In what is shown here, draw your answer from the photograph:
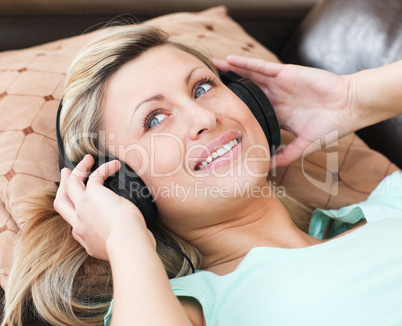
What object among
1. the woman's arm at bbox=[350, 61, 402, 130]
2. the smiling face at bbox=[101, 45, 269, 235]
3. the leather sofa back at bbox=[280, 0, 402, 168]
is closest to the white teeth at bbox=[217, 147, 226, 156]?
the smiling face at bbox=[101, 45, 269, 235]

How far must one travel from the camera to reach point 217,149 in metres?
1.06

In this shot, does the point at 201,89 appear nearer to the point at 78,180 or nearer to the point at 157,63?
the point at 157,63

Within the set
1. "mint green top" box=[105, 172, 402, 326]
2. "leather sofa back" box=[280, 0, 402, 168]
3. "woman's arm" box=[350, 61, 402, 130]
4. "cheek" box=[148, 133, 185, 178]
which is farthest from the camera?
"leather sofa back" box=[280, 0, 402, 168]

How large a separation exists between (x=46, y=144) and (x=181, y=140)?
1.39 feet

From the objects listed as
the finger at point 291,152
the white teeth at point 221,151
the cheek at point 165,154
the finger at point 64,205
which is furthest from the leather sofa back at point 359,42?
the finger at point 64,205

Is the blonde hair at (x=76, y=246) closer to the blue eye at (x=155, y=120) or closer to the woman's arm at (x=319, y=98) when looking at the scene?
the blue eye at (x=155, y=120)

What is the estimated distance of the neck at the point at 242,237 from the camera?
44.6 inches

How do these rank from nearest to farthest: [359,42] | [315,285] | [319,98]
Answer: [315,285] → [319,98] → [359,42]

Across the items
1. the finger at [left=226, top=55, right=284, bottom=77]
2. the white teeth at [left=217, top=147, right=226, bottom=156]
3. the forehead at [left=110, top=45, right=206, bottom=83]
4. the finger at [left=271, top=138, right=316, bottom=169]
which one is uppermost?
the forehead at [left=110, top=45, right=206, bottom=83]

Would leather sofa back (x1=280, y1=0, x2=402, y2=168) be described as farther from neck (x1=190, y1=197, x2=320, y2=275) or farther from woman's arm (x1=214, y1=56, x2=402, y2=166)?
neck (x1=190, y1=197, x2=320, y2=275)

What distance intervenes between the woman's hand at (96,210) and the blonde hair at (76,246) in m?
0.10

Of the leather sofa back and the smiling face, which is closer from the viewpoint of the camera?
the smiling face

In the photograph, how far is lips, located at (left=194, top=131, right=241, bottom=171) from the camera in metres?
1.04

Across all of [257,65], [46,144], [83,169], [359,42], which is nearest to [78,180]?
[83,169]
